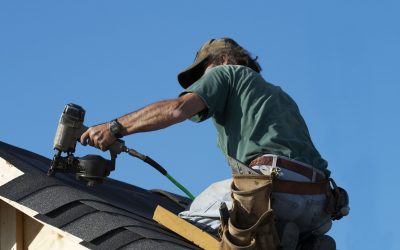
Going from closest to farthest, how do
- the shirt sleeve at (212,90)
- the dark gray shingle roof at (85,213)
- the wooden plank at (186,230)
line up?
the dark gray shingle roof at (85,213) → the wooden plank at (186,230) → the shirt sleeve at (212,90)

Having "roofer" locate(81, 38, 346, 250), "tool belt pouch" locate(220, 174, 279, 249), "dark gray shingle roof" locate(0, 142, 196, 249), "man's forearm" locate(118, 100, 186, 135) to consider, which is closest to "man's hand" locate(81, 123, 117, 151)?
"roofer" locate(81, 38, 346, 250)

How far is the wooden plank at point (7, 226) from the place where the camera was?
252 inches

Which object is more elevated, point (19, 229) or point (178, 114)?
point (178, 114)

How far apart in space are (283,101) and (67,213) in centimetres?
155

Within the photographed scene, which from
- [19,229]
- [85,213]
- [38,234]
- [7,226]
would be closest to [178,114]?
[85,213]

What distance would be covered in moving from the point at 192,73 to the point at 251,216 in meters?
1.46

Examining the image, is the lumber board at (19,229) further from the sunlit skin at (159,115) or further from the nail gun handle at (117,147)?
the sunlit skin at (159,115)

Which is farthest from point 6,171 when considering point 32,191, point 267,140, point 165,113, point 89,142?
point 267,140

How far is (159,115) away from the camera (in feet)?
17.9

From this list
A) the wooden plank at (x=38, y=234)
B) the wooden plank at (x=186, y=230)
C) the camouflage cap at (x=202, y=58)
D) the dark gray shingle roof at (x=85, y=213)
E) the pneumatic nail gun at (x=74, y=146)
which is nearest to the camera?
the dark gray shingle roof at (x=85, y=213)

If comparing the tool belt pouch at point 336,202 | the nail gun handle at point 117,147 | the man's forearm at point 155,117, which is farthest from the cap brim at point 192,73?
the tool belt pouch at point 336,202

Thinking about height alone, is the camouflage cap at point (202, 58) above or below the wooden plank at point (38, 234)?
above

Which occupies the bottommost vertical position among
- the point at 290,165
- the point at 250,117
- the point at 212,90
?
the point at 290,165

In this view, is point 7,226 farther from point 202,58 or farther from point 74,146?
point 202,58
